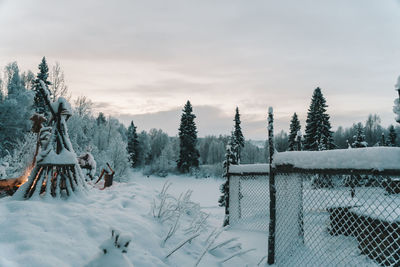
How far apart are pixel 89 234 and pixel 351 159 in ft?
12.3

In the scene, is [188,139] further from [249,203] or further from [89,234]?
[89,234]

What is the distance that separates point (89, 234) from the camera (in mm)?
3580

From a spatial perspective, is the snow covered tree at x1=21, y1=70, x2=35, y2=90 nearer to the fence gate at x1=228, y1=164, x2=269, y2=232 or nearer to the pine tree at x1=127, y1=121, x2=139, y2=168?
the pine tree at x1=127, y1=121, x2=139, y2=168

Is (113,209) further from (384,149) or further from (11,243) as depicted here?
(384,149)

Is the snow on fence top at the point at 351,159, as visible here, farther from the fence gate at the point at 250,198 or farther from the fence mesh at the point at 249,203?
the fence mesh at the point at 249,203

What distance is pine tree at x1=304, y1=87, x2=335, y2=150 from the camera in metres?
30.4

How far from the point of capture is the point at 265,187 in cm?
575

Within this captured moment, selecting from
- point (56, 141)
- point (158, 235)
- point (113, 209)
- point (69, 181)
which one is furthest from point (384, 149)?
point (56, 141)

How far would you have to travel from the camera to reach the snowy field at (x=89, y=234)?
2865 millimetres

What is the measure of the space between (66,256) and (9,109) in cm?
3021

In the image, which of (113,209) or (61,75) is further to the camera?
(61,75)

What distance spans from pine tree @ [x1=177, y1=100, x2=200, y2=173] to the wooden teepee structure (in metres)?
41.1

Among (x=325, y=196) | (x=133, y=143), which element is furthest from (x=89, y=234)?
(x=133, y=143)

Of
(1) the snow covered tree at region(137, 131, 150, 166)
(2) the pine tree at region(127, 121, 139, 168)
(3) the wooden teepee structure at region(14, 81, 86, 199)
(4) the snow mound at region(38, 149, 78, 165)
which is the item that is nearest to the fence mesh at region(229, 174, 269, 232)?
(3) the wooden teepee structure at region(14, 81, 86, 199)
